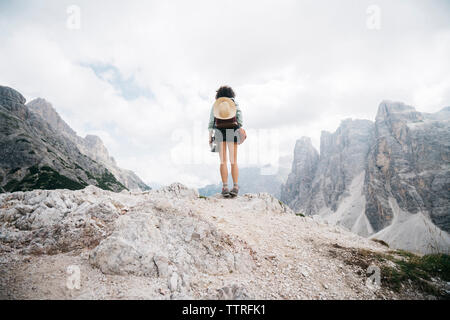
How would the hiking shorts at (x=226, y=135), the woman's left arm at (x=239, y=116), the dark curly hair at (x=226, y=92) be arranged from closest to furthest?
the hiking shorts at (x=226, y=135) → the woman's left arm at (x=239, y=116) → the dark curly hair at (x=226, y=92)

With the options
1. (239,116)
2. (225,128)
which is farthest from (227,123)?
(239,116)

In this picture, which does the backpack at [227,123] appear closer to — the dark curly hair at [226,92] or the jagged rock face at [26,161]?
the dark curly hair at [226,92]

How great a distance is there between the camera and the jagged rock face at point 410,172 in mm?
147300

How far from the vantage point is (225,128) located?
38.4ft

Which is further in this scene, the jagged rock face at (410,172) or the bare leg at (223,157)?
the jagged rock face at (410,172)

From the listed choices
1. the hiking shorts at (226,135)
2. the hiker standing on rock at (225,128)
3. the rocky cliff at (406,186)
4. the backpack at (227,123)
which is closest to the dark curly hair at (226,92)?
the hiker standing on rock at (225,128)

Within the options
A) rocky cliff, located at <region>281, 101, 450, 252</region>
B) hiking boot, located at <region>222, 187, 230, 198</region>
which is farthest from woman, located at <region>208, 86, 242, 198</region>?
rocky cliff, located at <region>281, 101, 450, 252</region>

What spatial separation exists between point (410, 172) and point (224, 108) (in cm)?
21807

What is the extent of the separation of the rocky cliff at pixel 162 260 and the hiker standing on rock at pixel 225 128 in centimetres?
486

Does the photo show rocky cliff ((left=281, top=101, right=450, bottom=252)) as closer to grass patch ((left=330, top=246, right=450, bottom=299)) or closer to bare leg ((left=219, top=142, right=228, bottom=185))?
A: grass patch ((left=330, top=246, right=450, bottom=299))

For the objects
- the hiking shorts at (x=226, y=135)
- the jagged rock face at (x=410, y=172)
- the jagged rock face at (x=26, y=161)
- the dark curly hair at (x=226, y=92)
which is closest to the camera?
the hiking shorts at (x=226, y=135)

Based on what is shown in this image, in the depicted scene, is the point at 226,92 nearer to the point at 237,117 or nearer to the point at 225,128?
the point at 237,117
